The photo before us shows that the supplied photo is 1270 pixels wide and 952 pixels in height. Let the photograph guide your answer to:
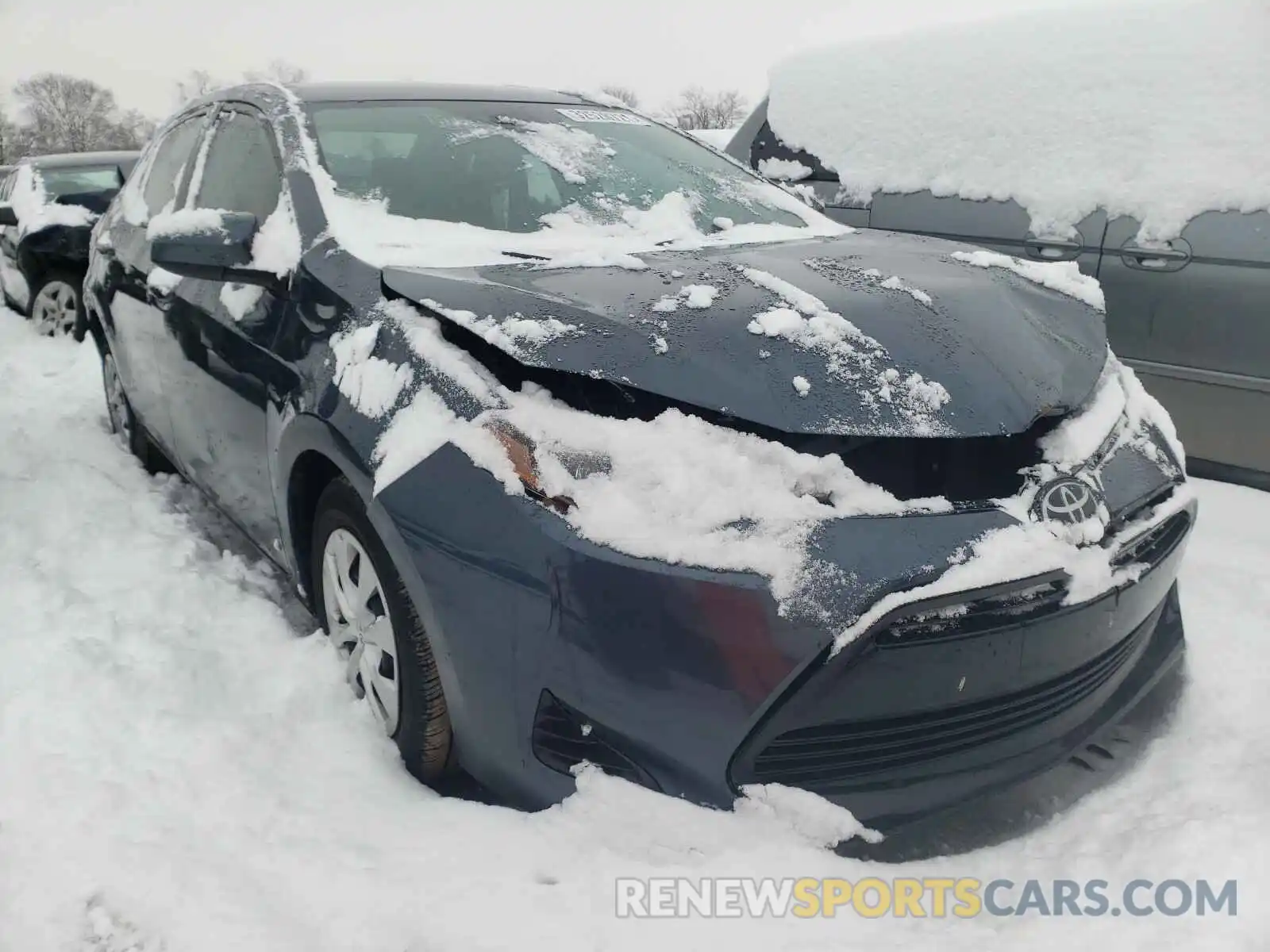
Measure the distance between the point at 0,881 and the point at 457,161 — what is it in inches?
77.8

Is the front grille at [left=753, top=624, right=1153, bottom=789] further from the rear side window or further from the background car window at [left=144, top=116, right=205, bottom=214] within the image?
the rear side window

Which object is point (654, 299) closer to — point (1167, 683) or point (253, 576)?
point (1167, 683)

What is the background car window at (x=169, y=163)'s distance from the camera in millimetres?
3475

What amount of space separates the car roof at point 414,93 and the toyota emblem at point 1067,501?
7.07ft

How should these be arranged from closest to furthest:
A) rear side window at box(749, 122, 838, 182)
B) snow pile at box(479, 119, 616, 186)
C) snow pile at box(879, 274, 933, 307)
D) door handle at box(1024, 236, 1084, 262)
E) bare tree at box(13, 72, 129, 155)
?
snow pile at box(879, 274, 933, 307)
snow pile at box(479, 119, 616, 186)
door handle at box(1024, 236, 1084, 262)
rear side window at box(749, 122, 838, 182)
bare tree at box(13, 72, 129, 155)

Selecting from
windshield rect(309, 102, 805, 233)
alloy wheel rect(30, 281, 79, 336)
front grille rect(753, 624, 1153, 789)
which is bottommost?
alloy wheel rect(30, 281, 79, 336)

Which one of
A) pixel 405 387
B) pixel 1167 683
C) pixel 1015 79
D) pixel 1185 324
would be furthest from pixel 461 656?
pixel 1015 79

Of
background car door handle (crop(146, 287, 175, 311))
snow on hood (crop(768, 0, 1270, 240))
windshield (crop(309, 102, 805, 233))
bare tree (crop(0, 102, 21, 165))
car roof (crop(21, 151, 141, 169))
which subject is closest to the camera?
windshield (crop(309, 102, 805, 233))

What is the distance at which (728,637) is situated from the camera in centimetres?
152

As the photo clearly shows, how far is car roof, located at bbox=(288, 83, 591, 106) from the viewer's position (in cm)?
288

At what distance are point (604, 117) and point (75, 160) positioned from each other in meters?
6.64

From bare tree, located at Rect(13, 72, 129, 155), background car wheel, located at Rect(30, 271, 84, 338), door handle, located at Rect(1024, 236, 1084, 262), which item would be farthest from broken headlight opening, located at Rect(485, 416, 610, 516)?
bare tree, located at Rect(13, 72, 129, 155)

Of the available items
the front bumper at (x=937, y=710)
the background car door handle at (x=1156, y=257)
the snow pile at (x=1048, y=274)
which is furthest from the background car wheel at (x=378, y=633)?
the background car door handle at (x=1156, y=257)

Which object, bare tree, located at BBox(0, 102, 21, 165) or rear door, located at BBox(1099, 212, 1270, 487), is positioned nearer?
rear door, located at BBox(1099, 212, 1270, 487)
